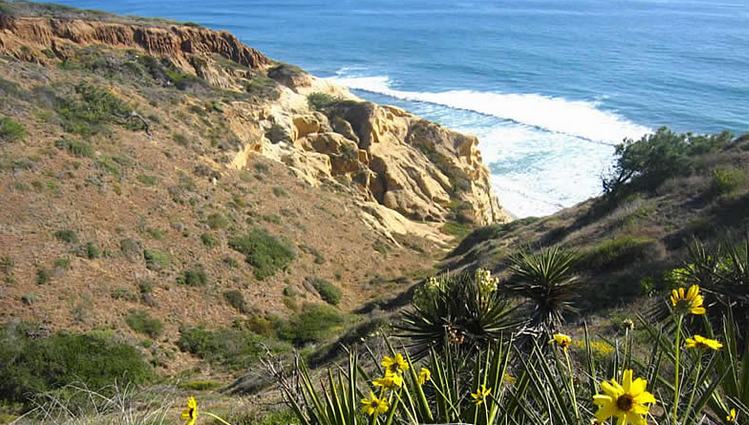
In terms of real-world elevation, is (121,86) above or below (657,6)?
below

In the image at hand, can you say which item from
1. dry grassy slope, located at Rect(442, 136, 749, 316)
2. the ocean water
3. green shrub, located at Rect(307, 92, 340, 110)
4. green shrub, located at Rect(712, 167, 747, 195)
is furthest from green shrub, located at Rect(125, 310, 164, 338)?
the ocean water

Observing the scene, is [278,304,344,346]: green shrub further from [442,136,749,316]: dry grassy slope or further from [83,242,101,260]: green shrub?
[83,242,101,260]: green shrub

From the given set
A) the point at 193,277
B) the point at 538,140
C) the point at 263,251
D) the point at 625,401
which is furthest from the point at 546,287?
the point at 538,140

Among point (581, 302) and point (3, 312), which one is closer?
point (581, 302)

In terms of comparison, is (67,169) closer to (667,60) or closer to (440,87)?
(440,87)

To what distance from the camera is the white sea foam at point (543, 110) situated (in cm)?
5297

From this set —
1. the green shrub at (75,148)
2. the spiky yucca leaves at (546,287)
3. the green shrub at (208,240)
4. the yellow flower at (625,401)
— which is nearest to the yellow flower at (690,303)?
the yellow flower at (625,401)

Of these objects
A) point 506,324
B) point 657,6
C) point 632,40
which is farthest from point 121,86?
point 657,6

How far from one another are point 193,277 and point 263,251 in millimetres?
3874

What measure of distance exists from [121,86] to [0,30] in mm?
6656

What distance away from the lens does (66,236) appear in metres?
16.5

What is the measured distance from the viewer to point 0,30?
27.1 metres

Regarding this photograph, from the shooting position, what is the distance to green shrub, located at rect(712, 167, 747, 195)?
598 inches

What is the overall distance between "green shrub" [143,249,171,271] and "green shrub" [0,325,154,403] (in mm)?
4016
